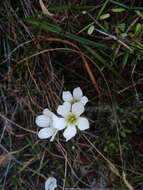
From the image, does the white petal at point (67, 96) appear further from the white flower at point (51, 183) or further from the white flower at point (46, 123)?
the white flower at point (51, 183)

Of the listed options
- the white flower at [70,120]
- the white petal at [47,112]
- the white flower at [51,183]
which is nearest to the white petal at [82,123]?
the white flower at [70,120]

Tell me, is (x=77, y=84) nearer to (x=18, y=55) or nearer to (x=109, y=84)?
(x=109, y=84)

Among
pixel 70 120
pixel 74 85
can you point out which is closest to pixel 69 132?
pixel 70 120

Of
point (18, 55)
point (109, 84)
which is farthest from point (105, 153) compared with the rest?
point (18, 55)

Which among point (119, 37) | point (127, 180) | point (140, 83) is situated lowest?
point (127, 180)

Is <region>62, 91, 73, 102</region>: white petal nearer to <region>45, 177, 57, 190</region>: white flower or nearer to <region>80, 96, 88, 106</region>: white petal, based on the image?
<region>80, 96, 88, 106</region>: white petal

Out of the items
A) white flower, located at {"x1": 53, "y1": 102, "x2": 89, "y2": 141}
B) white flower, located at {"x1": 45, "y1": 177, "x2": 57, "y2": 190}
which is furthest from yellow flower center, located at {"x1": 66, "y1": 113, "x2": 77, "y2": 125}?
white flower, located at {"x1": 45, "y1": 177, "x2": 57, "y2": 190}

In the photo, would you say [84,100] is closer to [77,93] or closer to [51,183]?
[77,93]
